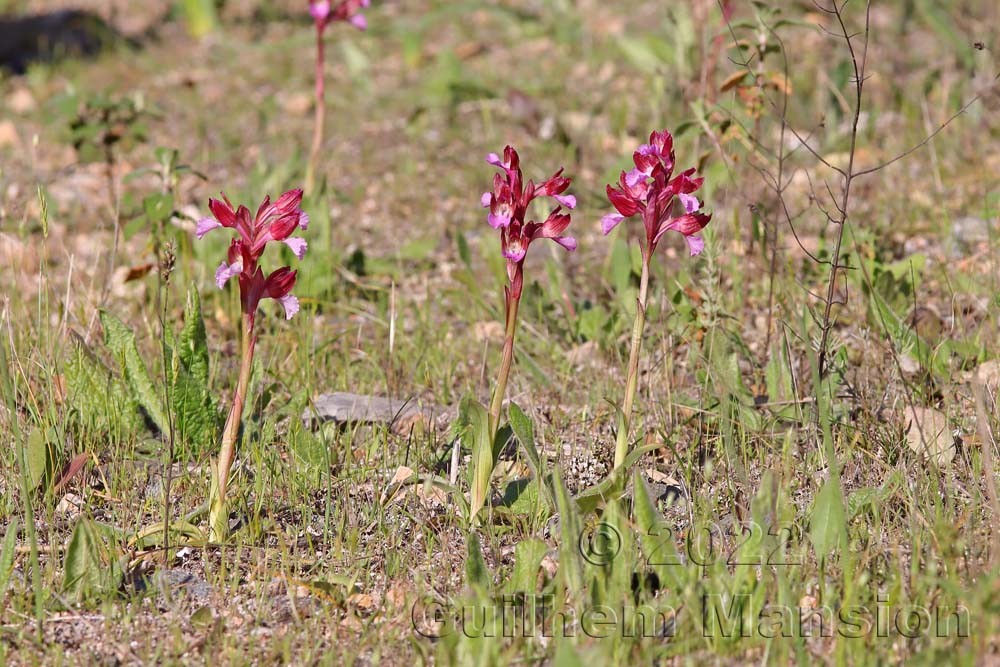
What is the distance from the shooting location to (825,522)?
229cm

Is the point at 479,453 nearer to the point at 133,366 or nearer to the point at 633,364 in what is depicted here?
the point at 633,364

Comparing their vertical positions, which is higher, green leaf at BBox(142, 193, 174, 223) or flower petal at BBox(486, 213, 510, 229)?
green leaf at BBox(142, 193, 174, 223)

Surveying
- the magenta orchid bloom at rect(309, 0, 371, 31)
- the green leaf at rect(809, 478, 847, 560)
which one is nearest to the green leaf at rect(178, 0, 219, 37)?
the magenta orchid bloom at rect(309, 0, 371, 31)

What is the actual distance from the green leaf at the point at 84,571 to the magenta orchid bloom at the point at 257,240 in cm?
57

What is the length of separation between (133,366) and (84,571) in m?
0.74

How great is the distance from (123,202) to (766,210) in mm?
2460

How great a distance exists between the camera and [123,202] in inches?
173

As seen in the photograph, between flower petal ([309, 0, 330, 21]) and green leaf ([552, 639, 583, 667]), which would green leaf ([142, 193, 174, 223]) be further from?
green leaf ([552, 639, 583, 667])

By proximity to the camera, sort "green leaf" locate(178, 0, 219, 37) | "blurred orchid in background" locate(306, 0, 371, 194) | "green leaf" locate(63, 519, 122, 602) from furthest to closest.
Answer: "green leaf" locate(178, 0, 219, 37), "blurred orchid in background" locate(306, 0, 371, 194), "green leaf" locate(63, 519, 122, 602)

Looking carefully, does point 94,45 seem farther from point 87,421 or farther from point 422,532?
point 422,532

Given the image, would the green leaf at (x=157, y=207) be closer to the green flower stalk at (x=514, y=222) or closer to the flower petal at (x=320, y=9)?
the flower petal at (x=320, y=9)

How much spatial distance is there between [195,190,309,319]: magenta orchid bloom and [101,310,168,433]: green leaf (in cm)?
63

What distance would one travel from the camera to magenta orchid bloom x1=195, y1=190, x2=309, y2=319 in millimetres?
2350

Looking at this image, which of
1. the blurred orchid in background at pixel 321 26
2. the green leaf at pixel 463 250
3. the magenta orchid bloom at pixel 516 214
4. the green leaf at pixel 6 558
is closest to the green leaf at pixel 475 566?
the magenta orchid bloom at pixel 516 214
